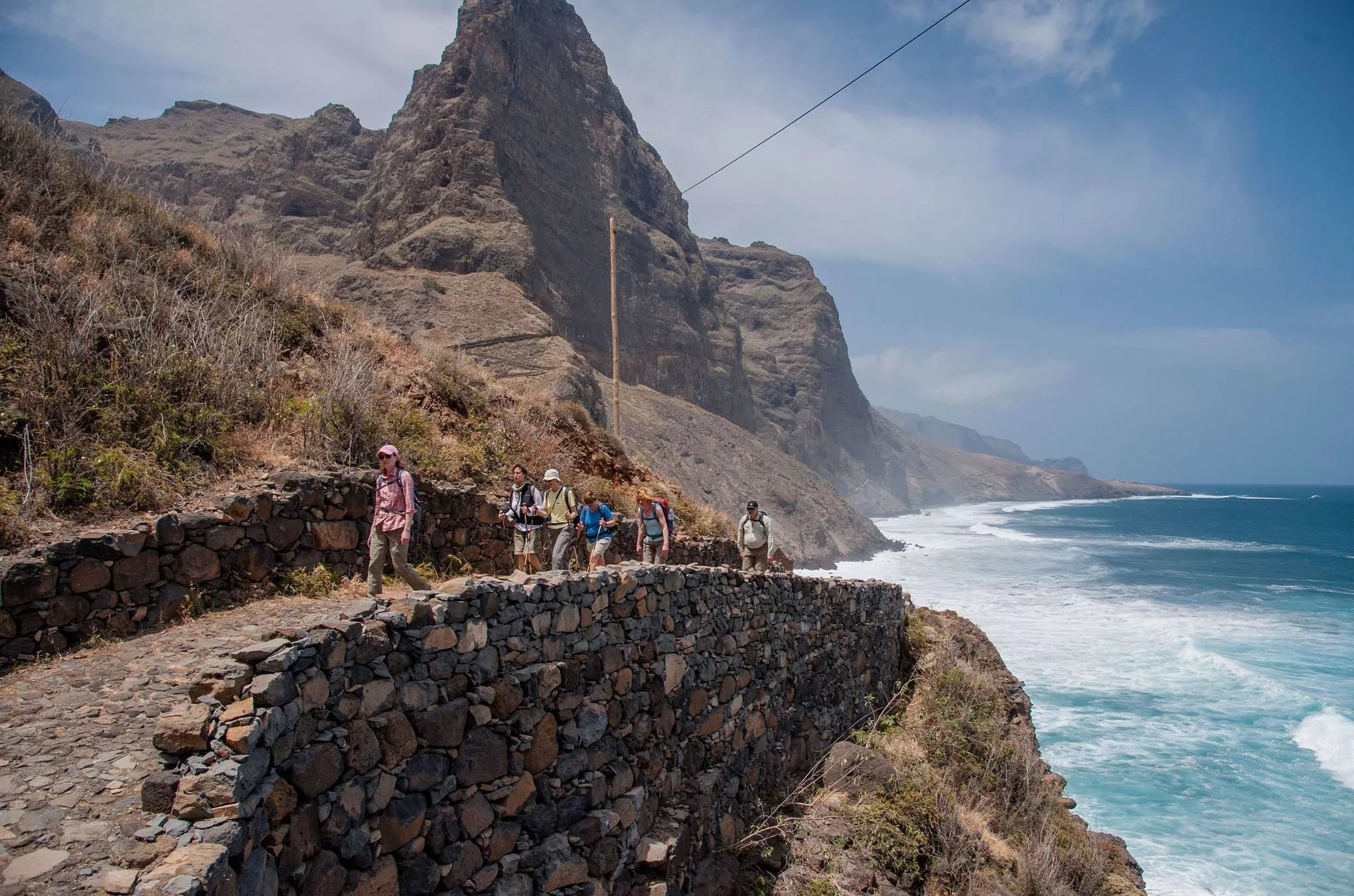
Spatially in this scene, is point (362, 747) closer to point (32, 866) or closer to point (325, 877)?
point (325, 877)

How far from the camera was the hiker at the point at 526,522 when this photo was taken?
9461 millimetres

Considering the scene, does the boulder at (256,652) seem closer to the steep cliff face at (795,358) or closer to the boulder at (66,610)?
the boulder at (66,610)

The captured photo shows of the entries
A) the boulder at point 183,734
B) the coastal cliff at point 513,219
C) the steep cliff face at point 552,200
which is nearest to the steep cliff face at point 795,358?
the coastal cliff at point 513,219

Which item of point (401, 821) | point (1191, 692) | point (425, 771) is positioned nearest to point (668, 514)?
point (425, 771)

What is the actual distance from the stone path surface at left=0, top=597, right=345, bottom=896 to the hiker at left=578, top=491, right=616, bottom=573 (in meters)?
3.75

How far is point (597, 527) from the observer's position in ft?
32.0

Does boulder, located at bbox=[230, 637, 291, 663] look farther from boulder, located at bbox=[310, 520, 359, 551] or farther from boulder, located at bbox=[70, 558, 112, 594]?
boulder, located at bbox=[310, 520, 359, 551]

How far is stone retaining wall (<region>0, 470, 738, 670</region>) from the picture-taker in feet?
18.5

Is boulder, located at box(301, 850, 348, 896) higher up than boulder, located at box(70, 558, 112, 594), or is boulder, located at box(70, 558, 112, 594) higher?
boulder, located at box(70, 558, 112, 594)

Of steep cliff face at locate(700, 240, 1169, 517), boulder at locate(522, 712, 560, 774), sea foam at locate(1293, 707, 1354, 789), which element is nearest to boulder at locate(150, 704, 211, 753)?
boulder at locate(522, 712, 560, 774)

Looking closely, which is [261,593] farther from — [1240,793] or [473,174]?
[473,174]

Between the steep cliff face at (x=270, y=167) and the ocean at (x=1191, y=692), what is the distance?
5127 cm

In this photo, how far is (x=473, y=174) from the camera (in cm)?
5291

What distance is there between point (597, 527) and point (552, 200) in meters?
60.3
